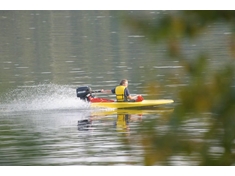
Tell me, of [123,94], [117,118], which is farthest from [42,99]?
[117,118]

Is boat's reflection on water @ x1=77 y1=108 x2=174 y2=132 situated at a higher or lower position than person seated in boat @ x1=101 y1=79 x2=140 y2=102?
lower

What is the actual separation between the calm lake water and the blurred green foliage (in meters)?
0.05

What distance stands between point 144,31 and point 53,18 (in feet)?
153

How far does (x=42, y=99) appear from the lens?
19000 millimetres

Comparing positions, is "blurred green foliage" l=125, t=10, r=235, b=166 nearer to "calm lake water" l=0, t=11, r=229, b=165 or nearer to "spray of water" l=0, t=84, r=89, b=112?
"calm lake water" l=0, t=11, r=229, b=165

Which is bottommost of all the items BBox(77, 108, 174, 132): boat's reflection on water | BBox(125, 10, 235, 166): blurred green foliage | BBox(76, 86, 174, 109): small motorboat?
BBox(77, 108, 174, 132): boat's reflection on water

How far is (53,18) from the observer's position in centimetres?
4953

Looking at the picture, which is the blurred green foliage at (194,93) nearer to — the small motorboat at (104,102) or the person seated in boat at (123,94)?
the person seated in boat at (123,94)

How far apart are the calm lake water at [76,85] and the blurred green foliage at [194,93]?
0.05 m

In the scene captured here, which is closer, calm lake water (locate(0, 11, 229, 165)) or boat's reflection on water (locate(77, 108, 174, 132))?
calm lake water (locate(0, 11, 229, 165))

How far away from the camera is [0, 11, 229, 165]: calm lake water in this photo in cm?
415

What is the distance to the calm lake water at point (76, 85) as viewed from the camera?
163 inches

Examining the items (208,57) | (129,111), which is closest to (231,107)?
(208,57)

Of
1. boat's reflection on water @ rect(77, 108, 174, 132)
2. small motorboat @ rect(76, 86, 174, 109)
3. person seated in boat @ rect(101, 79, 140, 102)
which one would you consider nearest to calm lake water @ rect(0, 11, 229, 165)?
boat's reflection on water @ rect(77, 108, 174, 132)
